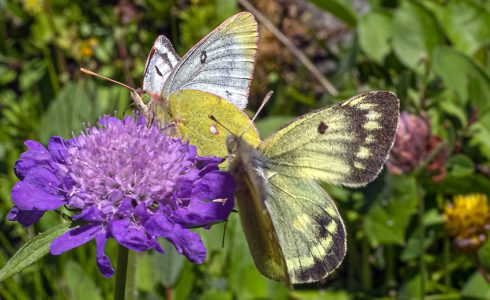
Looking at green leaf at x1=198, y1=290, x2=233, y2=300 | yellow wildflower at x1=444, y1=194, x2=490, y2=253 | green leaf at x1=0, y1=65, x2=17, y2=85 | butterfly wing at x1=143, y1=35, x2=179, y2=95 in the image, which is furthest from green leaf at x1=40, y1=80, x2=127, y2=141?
yellow wildflower at x1=444, y1=194, x2=490, y2=253

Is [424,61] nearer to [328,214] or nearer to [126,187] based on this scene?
[328,214]

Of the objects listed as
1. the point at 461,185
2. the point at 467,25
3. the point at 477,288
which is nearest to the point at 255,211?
the point at 477,288

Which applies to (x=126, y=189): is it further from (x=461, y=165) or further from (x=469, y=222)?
(x=461, y=165)

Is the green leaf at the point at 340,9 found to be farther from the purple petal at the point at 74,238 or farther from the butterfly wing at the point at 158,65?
the purple petal at the point at 74,238

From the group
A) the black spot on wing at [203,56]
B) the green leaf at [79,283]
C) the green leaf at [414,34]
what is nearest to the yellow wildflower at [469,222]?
the green leaf at [414,34]

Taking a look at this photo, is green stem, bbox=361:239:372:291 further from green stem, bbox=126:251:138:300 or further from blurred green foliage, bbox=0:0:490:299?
green stem, bbox=126:251:138:300

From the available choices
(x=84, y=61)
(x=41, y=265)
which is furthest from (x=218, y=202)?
(x=84, y=61)
